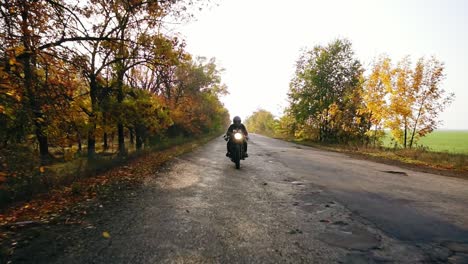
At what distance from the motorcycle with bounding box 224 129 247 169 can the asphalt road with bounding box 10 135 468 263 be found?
10.5ft

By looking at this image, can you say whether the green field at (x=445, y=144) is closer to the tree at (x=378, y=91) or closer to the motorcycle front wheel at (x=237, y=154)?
the tree at (x=378, y=91)

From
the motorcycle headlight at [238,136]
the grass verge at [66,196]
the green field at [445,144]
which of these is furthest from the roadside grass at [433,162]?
the grass verge at [66,196]

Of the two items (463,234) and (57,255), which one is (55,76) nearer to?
(57,255)

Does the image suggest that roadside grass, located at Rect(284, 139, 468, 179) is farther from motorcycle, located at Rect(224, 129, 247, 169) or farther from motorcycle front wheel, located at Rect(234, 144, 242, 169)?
motorcycle front wheel, located at Rect(234, 144, 242, 169)

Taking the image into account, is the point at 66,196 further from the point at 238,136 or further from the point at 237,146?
the point at 238,136

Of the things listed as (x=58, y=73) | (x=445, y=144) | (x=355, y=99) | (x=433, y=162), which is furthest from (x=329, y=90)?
(x=445, y=144)

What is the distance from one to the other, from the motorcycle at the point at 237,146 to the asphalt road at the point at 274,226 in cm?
319

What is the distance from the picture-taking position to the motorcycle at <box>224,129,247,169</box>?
10883 mm

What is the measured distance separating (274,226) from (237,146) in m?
6.76

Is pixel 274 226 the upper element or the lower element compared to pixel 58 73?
lower

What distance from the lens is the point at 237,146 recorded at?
11000 millimetres

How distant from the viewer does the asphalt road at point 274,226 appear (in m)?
3.29

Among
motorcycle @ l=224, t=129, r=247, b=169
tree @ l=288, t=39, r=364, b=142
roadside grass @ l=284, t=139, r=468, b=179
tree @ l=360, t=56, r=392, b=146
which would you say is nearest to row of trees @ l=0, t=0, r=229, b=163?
motorcycle @ l=224, t=129, r=247, b=169

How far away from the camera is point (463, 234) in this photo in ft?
13.4
